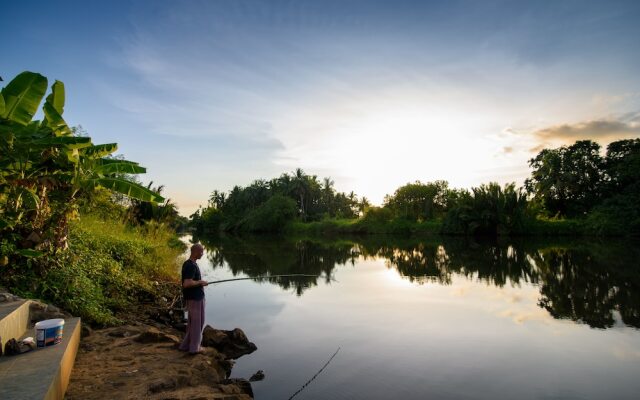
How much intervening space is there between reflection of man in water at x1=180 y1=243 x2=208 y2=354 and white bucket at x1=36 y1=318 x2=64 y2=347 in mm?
1649

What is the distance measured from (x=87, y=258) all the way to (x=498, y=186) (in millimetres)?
42138

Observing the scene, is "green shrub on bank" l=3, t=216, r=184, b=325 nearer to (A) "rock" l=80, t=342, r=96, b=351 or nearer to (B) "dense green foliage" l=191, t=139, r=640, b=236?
(A) "rock" l=80, t=342, r=96, b=351

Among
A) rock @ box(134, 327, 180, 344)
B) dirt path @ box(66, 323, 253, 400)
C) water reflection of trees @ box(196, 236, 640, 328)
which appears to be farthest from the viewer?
water reflection of trees @ box(196, 236, 640, 328)

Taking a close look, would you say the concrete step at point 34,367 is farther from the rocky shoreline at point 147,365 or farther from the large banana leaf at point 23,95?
the large banana leaf at point 23,95

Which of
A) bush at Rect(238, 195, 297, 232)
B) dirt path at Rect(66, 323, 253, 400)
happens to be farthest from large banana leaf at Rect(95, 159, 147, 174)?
bush at Rect(238, 195, 297, 232)

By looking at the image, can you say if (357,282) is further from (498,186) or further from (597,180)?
(597,180)

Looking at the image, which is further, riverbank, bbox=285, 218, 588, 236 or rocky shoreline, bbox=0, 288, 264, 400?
riverbank, bbox=285, 218, 588, 236

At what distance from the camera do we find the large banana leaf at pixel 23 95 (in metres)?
6.90

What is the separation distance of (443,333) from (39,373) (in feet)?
22.2

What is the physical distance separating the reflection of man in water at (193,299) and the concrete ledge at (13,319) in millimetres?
1949

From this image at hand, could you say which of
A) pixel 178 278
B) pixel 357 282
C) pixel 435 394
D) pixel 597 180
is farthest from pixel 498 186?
pixel 435 394

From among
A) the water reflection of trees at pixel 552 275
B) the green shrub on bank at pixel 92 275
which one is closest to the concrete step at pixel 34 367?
the green shrub on bank at pixel 92 275

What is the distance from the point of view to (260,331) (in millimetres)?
8422

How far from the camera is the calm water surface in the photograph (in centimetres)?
559
